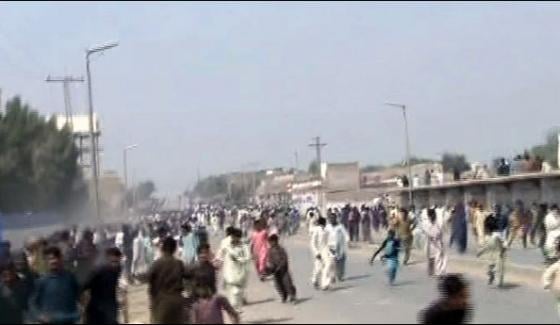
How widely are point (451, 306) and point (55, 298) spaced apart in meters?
3.68

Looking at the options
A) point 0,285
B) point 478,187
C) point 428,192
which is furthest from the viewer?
point 428,192

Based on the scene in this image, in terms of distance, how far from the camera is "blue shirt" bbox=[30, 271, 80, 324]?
913cm

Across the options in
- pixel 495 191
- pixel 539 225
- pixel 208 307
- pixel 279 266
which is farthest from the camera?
pixel 495 191

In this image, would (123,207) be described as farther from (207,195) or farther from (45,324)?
(207,195)

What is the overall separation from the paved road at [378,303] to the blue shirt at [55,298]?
5.66 meters

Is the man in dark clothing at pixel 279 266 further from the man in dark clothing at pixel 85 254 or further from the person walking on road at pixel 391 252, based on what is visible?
the person walking on road at pixel 391 252

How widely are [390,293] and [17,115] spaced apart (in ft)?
127

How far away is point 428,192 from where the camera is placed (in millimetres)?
51688

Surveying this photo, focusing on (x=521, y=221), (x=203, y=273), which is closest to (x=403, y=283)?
(x=203, y=273)

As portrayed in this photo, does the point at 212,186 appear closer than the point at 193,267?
No

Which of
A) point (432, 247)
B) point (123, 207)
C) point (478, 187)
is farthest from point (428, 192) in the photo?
point (432, 247)

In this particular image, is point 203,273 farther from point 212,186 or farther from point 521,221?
point 212,186

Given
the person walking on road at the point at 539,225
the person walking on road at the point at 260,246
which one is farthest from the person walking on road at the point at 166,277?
the person walking on road at the point at 539,225

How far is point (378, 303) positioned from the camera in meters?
16.8
